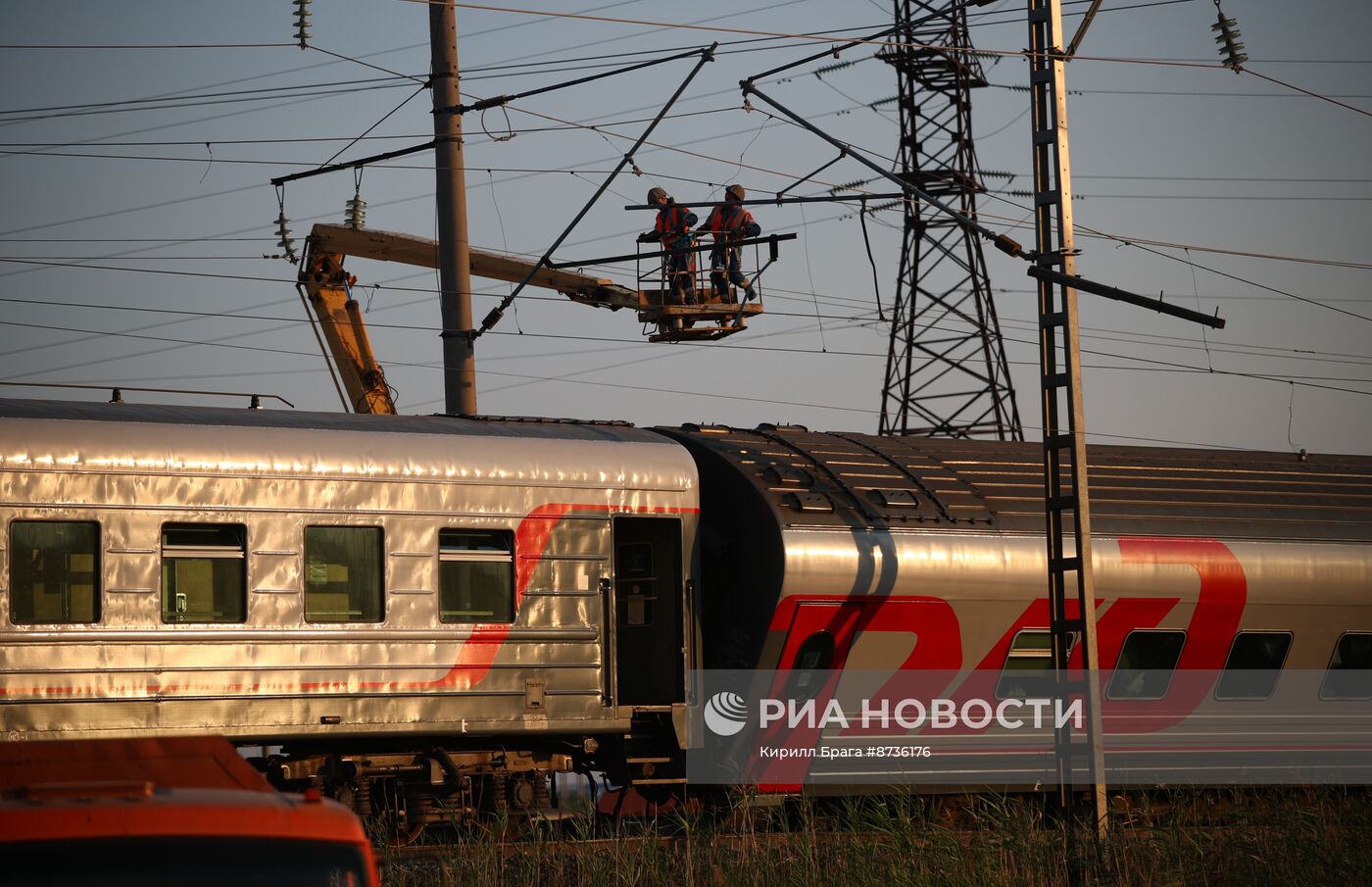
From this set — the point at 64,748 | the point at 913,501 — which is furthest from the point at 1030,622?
the point at 64,748

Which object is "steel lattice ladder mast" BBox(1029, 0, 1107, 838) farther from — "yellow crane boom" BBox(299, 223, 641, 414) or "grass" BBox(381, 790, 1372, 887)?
"yellow crane boom" BBox(299, 223, 641, 414)

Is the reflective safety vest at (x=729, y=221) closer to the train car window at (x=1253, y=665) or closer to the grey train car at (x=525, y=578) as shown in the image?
the grey train car at (x=525, y=578)

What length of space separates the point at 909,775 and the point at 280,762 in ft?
19.2

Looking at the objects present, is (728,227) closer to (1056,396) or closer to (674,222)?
(674,222)

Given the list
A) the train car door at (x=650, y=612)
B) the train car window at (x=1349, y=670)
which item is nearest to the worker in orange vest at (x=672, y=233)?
the train car door at (x=650, y=612)

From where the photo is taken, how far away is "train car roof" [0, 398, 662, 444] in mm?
12773

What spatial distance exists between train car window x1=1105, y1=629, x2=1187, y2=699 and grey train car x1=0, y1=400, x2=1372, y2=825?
0.05 m

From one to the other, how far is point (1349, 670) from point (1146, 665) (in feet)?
9.20

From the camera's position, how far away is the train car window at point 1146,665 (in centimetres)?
1620

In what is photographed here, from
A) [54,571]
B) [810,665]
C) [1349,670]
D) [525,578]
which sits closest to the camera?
[54,571]

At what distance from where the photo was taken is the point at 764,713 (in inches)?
585

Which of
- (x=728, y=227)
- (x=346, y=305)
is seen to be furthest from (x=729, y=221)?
(x=346, y=305)

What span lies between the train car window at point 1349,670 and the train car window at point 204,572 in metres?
11.5

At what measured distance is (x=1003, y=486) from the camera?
1692 centimetres
